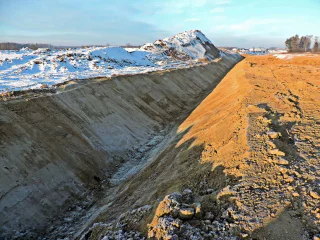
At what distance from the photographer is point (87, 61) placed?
35.7 meters

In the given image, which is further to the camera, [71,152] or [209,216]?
[71,152]

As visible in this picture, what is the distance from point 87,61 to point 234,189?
3363 cm

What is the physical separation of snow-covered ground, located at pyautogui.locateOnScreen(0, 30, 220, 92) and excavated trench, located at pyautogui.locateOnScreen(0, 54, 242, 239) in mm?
5701

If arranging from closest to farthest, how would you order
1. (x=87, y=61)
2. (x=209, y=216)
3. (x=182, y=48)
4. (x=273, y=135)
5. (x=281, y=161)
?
(x=209, y=216), (x=281, y=161), (x=273, y=135), (x=87, y=61), (x=182, y=48)

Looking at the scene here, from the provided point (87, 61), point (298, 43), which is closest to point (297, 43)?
point (298, 43)

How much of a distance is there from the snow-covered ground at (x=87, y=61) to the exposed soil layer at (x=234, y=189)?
14.8 metres

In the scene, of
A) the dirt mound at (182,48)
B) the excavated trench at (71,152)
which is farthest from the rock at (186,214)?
the dirt mound at (182,48)

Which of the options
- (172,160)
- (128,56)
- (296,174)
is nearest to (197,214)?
(296,174)

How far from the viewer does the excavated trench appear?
9.50 metres

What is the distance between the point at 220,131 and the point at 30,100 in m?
11.0

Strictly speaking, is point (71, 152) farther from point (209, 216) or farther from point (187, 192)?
point (209, 216)

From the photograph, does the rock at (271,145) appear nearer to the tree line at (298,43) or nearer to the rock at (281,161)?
the rock at (281,161)

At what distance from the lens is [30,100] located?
14.3 metres

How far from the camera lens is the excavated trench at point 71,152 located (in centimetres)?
950
